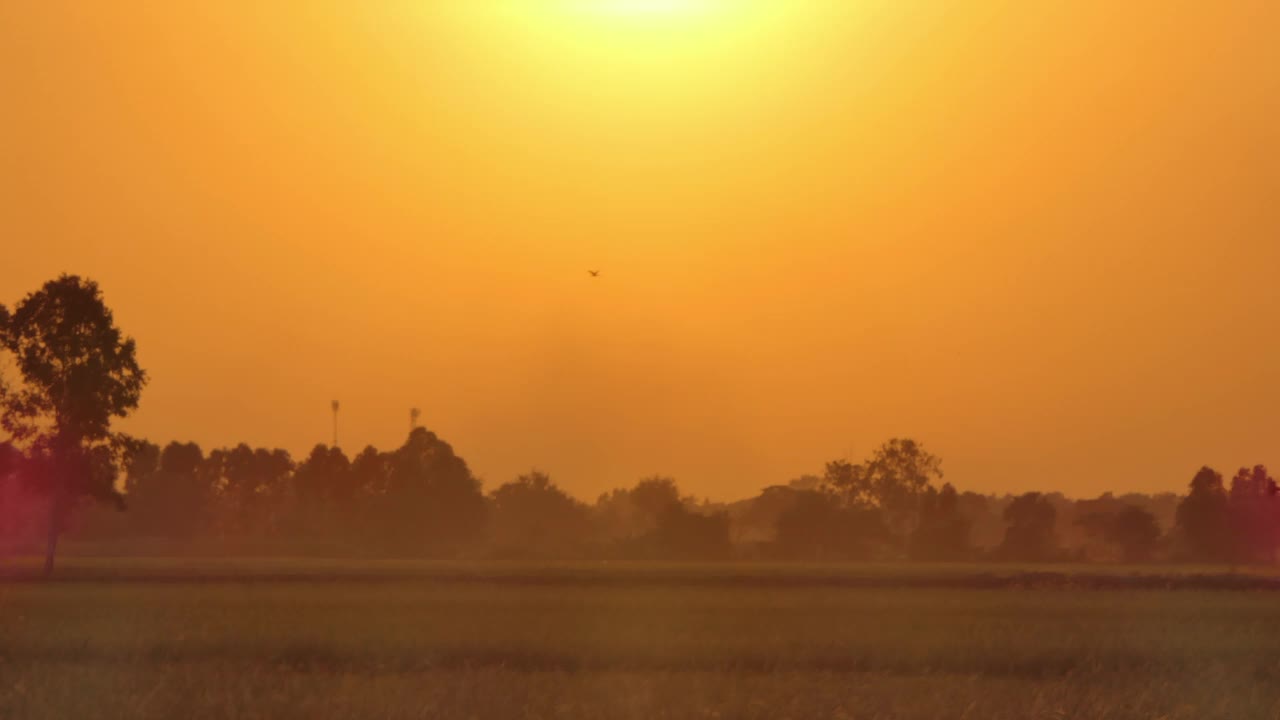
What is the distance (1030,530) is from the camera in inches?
6993

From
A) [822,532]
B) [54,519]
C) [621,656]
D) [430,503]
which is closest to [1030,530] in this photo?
[822,532]

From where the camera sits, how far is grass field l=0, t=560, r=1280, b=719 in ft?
114

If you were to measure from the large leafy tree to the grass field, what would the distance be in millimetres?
19552

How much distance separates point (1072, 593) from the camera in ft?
271

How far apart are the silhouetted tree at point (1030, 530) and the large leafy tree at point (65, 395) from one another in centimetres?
10622

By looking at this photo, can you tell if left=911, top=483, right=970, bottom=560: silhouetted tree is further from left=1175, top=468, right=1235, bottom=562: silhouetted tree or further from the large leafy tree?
the large leafy tree

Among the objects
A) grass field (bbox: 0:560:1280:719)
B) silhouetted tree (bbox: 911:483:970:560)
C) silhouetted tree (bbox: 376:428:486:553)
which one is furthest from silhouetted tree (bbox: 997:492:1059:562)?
grass field (bbox: 0:560:1280:719)

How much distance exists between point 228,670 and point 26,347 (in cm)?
5717

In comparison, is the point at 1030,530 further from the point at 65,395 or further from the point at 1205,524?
the point at 65,395

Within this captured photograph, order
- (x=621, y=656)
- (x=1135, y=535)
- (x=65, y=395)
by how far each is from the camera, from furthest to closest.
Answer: (x=1135, y=535), (x=65, y=395), (x=621, y=656)

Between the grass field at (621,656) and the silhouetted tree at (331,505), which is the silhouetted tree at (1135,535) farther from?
the grass field at (621,656)

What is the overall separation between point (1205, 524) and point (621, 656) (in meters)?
144

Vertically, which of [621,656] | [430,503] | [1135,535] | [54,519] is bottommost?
[621,656]

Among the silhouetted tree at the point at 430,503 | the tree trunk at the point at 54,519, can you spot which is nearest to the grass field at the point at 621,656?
the tree trunk at the point at 54,519
